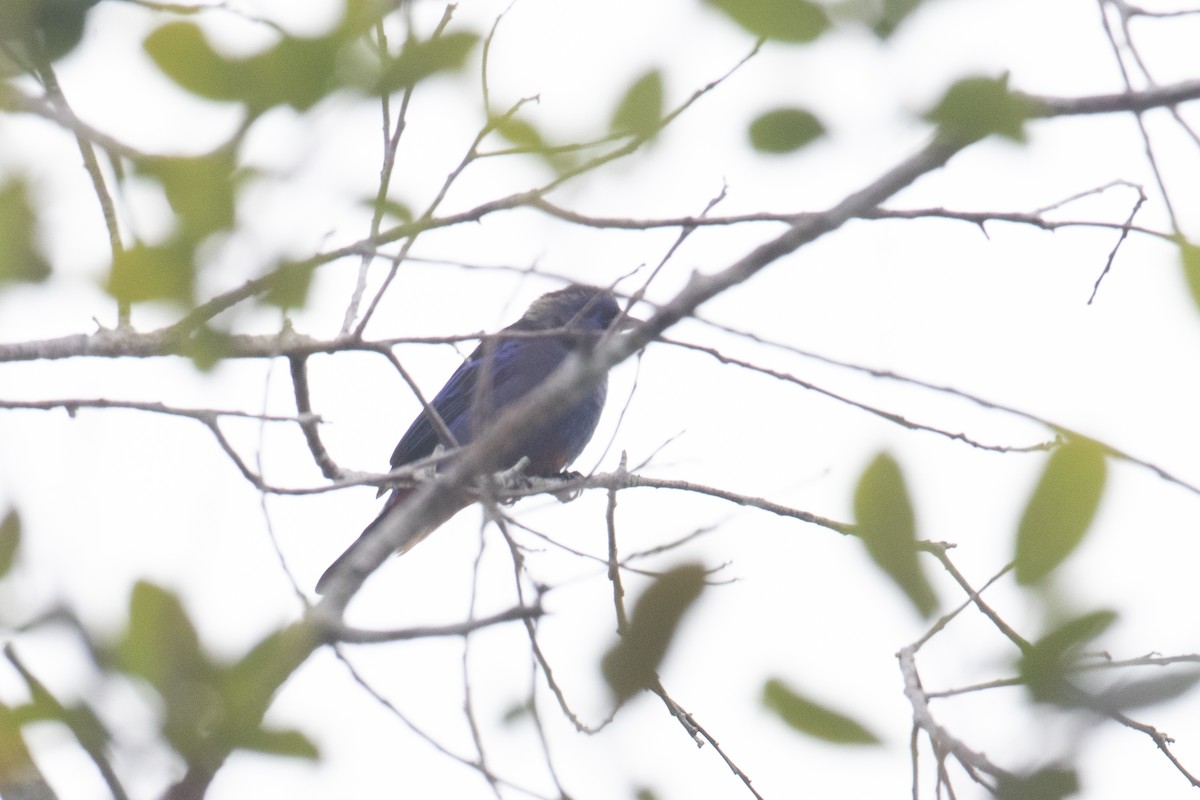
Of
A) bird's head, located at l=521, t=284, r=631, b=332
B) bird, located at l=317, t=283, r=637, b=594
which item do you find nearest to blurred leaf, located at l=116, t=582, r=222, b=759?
bird, located at l=317, t=283, r=637, b=594

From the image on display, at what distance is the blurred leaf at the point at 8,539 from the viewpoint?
1.26 meters

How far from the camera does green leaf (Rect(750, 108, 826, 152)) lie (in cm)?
117

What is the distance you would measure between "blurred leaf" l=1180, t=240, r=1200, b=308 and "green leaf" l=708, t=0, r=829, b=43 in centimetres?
49

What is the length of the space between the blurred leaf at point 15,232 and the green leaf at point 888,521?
84 centimetres

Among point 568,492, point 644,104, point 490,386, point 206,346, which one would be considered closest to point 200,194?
point 206,346

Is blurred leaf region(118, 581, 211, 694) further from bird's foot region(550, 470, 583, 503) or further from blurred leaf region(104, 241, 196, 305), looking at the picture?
bird's foot region(550, 470, 583, 503)

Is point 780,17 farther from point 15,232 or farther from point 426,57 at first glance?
point 15,232

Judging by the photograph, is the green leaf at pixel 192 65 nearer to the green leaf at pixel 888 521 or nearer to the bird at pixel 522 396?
the green leaf at pixel 888 521

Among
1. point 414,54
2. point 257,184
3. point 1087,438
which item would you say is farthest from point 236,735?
point 1087,438

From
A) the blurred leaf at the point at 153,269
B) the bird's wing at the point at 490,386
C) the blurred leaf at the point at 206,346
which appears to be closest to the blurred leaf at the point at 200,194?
the blurred leaf at the point at 153,269

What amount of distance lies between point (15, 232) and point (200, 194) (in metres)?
0.29

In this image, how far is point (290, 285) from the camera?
44.7 inches

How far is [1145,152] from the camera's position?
1.92 m

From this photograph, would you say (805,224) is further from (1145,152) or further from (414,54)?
(414,54)
